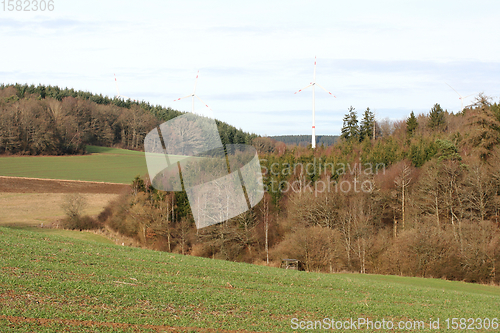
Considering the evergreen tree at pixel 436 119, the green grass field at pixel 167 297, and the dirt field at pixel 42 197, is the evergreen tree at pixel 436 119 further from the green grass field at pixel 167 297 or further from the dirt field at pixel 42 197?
the green grass field at pixel 167 297

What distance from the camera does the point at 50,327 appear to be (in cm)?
812

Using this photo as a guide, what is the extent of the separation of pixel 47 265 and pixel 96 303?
159 inches

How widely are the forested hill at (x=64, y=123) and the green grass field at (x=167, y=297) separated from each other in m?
57.5

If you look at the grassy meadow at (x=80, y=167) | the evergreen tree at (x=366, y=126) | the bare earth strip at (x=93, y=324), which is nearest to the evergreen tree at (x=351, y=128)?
the evergreen tree at (x=366, y=126)

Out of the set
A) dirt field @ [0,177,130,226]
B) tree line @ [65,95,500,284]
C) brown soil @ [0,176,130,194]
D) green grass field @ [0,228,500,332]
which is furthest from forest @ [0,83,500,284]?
green grass field @ [0,228,500,332]

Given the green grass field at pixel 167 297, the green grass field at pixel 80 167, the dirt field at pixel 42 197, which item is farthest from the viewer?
the green grass field at pixel 80 167

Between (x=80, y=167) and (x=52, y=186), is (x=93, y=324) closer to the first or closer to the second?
(x=52, y=186)

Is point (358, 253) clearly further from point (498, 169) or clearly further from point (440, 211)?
point (498, 169)

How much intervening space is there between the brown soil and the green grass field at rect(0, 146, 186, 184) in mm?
2957

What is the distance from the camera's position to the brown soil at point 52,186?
2472 inches

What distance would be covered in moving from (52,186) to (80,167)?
1682 centimetres

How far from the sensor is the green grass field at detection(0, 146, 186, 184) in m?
71.6

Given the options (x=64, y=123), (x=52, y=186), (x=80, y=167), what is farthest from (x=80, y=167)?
(x=64, y=123)

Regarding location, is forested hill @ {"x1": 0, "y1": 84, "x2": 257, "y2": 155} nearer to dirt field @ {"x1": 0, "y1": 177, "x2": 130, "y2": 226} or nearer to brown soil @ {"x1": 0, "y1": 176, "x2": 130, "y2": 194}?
brown soil @ {"x1": 0, "y1": 176, "x2": 130, "y2": 194}
